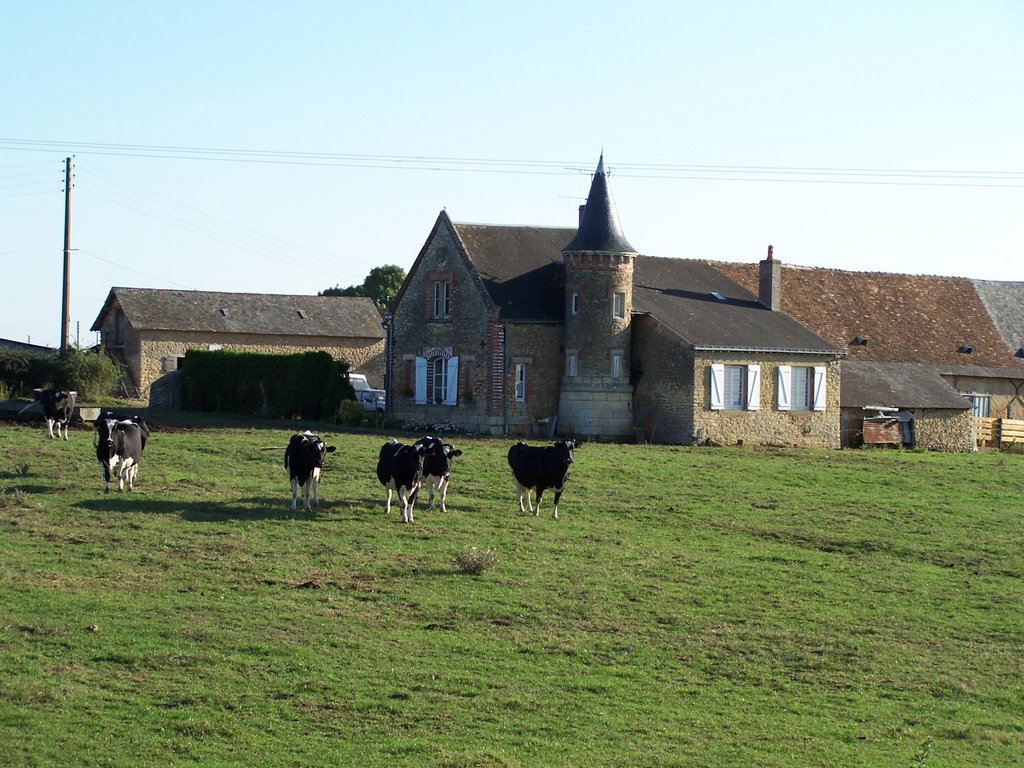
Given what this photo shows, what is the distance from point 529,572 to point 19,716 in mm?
8748

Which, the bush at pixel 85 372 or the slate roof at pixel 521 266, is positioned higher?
the slate roof at pixel 521 266

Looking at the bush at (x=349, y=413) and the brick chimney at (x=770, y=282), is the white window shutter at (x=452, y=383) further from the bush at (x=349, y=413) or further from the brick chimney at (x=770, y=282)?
the brick chimney at (x=770, y=282)

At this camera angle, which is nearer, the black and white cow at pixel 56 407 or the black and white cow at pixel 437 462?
the black and white cow at pixel 437 462

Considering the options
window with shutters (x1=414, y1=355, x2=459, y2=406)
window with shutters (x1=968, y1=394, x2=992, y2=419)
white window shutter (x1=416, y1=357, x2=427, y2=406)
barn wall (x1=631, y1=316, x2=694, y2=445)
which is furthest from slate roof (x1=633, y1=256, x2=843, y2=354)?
window with shutters (x1=968, y1=394, x2=992, y2=419)

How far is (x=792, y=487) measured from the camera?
31.3 m

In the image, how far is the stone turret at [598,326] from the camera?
41.6 m

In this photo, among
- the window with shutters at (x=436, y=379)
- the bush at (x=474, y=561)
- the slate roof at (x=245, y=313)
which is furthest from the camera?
the slate roof at (x=245, y=313)

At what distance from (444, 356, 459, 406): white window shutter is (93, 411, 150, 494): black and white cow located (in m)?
18.5

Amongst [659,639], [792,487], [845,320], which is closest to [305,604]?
[659,639]

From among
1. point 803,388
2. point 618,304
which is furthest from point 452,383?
point 803,388

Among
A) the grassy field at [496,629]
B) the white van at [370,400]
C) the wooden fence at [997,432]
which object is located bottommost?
the grassy field at [496,629]

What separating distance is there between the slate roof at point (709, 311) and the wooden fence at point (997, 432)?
8.05 m

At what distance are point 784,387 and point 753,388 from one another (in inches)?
57.2

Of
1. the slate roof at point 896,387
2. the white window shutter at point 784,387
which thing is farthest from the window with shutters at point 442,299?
the slate roof at point 896,387
